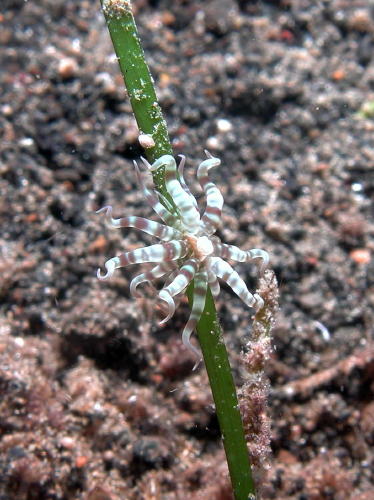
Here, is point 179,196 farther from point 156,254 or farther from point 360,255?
point 360,255

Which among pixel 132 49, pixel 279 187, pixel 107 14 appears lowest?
pixel 279 187

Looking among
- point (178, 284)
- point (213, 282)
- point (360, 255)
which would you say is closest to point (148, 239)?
point (213, 282)

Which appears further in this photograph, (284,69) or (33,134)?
(284,69)

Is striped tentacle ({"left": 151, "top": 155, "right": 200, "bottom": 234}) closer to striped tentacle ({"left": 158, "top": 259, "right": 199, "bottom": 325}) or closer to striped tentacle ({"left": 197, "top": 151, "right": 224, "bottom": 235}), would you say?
striped tentacle ({"left": 197, "top": 151, "right": 224, "bottom": 235})

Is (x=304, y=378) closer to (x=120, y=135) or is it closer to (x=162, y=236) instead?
(x=162, y=236)

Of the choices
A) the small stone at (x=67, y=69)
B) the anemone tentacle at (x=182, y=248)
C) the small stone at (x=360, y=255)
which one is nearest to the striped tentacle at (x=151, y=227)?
the anemone tentacle at (x=182, y=248)

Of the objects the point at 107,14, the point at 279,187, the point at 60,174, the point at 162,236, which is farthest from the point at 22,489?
the point at 279,187

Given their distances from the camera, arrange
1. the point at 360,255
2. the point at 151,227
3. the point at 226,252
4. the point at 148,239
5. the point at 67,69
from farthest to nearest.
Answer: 1. the point at 67,69
2. the point at 360,255
3. the point at 148,239
4. the point at 226,252
5. the point at 151,227
